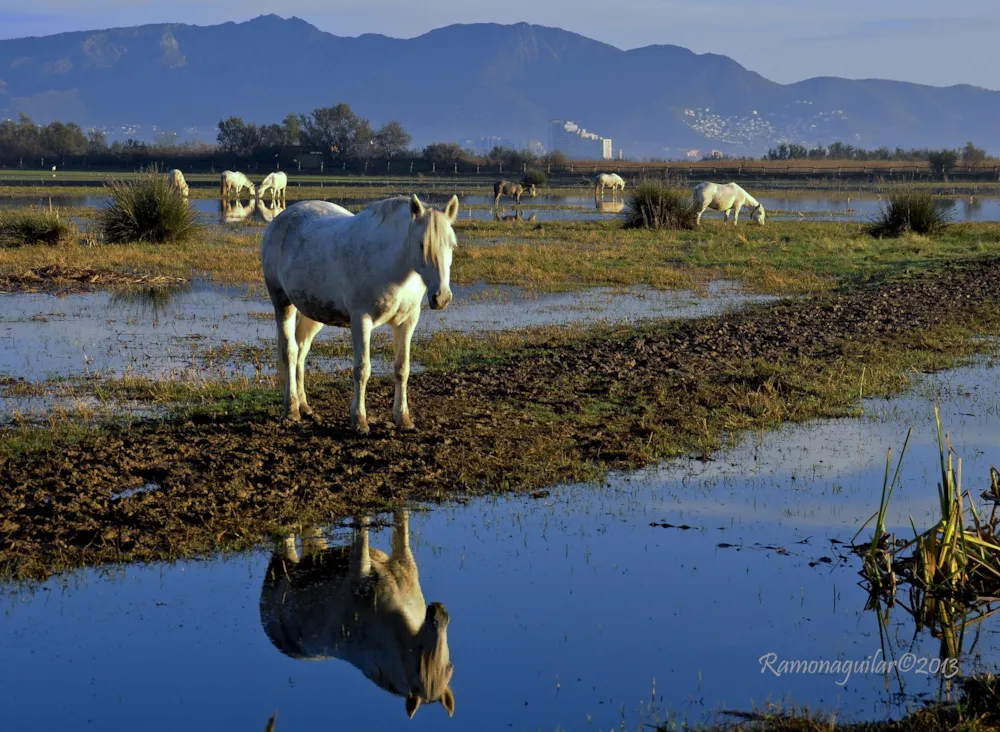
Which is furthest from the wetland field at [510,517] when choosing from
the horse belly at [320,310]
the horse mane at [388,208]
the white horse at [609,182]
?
the white horse at [609,182]

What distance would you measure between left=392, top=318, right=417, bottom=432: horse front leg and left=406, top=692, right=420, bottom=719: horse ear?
12.7 ft

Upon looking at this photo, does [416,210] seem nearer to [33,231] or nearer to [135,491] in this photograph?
[135,491]

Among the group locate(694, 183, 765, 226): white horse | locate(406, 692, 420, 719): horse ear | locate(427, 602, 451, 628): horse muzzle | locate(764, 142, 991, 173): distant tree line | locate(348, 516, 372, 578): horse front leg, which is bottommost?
locate(406, 692, 420, 719): horse ear

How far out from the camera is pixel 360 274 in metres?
8.28

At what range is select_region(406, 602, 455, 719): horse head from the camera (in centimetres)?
484

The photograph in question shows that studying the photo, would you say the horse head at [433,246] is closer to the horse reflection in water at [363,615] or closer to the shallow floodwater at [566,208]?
the horse reflection in water at [363,615]

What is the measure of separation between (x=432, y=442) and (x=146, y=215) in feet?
54.0

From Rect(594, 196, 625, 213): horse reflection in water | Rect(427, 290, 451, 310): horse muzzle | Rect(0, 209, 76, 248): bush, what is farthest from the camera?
Rect(594, 196, 625, 213): horse reflection in water

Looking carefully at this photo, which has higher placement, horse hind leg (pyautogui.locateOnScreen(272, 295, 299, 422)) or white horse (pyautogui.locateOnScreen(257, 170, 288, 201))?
white horse (pyautogui.locateOnScreen(257, 170, 288, 201))

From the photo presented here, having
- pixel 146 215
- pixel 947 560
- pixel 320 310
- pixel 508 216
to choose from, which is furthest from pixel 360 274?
pixel 508 216

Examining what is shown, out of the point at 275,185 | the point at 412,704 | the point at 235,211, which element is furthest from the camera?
the point at 275,185

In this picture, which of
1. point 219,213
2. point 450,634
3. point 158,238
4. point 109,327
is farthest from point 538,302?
point 219,213

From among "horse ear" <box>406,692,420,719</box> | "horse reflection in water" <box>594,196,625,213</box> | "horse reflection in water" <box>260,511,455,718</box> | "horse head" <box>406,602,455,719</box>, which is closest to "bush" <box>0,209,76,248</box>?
"horse reflection in water" <box>260,511,455,718</box>

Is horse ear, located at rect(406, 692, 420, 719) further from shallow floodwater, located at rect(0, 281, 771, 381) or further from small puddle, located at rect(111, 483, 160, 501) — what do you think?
shallow floodwater, located at rect(0, 281, 771, 381)
